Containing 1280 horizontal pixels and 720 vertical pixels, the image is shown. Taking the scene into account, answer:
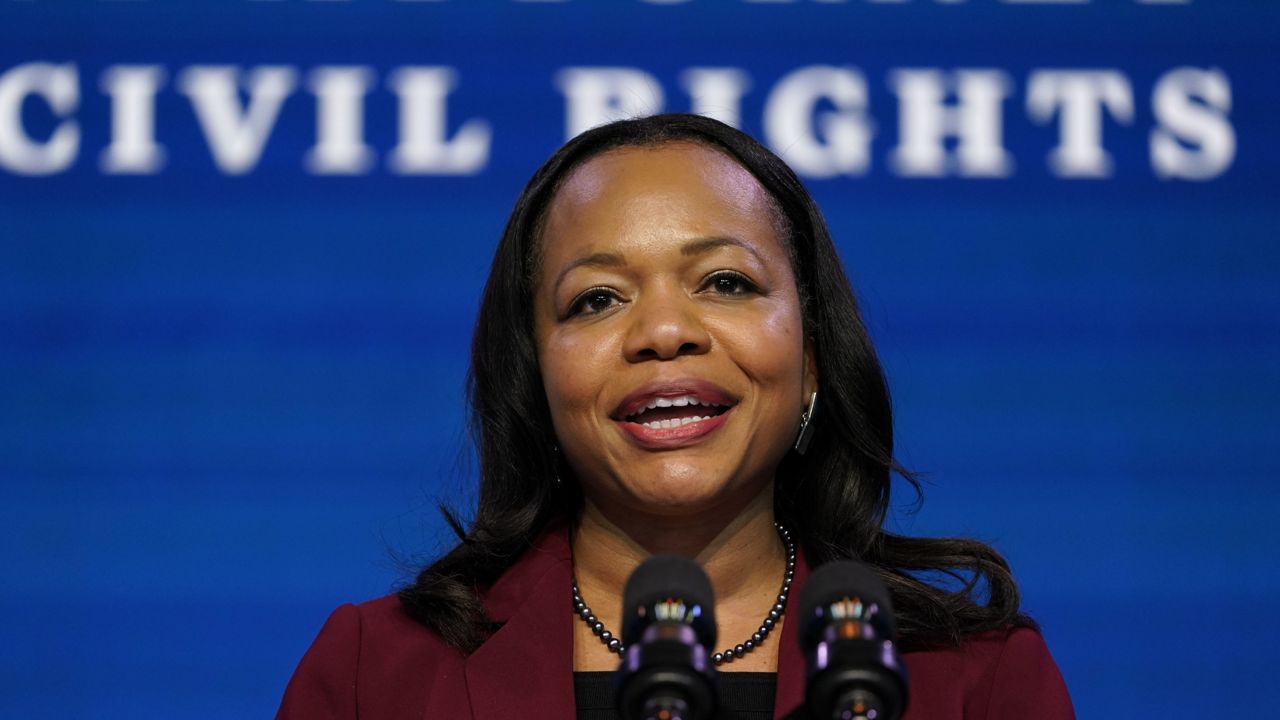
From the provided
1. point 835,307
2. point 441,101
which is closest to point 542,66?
point 441,101

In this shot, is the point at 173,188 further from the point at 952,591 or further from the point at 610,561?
the point at 952,591

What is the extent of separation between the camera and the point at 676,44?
10.3 feet

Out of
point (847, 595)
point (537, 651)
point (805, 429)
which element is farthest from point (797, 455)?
point (847, 595)

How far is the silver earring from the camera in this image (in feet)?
6.69

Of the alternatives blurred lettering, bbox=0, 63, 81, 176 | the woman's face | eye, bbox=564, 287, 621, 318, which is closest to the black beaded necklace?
the woman's face

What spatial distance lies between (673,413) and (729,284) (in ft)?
0.56

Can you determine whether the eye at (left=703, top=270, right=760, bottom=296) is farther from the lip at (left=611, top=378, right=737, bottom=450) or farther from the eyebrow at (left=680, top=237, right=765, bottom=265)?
the lip at (left=611, top=378, right=737, bottom=450)

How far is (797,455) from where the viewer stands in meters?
2.17

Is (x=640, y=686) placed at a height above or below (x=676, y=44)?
below

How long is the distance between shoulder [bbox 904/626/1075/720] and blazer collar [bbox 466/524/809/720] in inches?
5.7

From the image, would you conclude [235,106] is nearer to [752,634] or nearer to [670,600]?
[752,634]

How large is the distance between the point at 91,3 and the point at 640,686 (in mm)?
2432

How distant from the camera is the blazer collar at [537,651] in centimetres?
184

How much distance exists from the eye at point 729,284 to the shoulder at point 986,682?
47 cm
